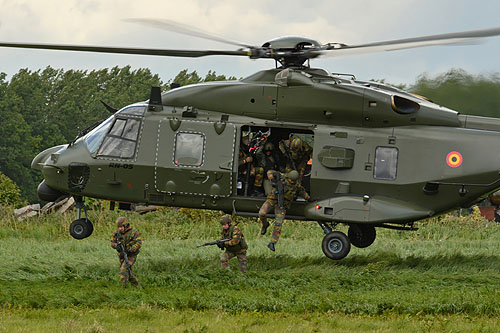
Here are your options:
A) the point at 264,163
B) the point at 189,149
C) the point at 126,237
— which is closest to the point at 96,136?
the point at 189,149

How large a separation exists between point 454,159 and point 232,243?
440 cm

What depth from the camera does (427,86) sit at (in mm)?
20672

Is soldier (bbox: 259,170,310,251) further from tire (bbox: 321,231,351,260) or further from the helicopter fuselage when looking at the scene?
tire (bbox: 321,231,351,260)

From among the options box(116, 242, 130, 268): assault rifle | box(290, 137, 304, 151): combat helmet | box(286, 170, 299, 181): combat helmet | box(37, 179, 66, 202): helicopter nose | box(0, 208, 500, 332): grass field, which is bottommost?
box(0, 208, 500, 332): grass field

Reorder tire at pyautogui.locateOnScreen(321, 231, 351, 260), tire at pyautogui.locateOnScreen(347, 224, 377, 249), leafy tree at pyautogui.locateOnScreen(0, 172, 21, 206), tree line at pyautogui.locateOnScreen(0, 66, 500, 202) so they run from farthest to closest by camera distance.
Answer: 1. tree line at pyautogui.locateOnScreen(0, 66, 500, 202)
2. leafy tree at pyautogui.locateOnScreen(0, 172, 21, 206)
3. tire at pyautogui.locateOnScreen(347, 224, 377, 249)
4. tire at pyautogui.locateOnScreen(321, 231, 351, 260)

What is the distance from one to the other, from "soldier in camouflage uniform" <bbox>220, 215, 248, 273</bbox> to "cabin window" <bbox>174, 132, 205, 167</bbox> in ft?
4.44

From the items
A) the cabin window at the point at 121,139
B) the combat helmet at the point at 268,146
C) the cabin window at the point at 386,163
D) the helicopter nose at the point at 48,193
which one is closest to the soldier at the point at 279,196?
the combat helmet at the point at 268,146

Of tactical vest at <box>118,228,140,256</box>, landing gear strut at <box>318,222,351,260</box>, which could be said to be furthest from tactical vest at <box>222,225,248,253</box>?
tactical vest at <box>118,228,140,256</box>

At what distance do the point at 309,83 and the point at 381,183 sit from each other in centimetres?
234

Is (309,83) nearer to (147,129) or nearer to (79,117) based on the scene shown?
(147,129)

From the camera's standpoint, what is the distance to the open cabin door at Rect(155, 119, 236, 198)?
1520cm

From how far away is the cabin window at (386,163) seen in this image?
48.8 feet

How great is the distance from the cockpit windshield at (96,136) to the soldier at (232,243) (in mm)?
3162

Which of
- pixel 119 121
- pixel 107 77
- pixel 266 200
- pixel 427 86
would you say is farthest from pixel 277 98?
pixel 107 77
